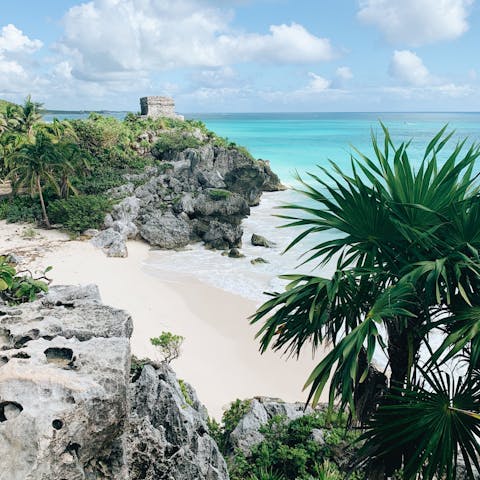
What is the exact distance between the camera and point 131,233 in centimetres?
2314

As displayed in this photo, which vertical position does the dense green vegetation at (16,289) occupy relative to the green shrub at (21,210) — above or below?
above

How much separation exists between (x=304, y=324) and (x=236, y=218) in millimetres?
21145

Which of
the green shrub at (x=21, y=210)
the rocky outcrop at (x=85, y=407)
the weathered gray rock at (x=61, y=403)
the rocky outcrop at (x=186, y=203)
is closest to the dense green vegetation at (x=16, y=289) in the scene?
the rocky outcrop at (x=85, y=407)

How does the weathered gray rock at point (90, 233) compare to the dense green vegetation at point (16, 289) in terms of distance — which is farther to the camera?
the weathered gray rock at point (90, 233)

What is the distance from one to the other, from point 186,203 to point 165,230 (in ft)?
9.58

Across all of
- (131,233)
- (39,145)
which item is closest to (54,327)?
(131,233)

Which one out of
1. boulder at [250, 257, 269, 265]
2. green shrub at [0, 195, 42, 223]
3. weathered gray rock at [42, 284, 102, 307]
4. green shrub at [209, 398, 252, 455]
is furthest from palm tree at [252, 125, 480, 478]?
green shrub at [0, 195, 42, 223]

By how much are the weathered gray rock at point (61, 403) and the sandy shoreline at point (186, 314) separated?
5608 mm

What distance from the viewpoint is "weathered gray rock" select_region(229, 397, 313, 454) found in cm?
720

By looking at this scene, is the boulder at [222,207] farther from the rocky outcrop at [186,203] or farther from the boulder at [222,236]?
the boulder at [222,236]

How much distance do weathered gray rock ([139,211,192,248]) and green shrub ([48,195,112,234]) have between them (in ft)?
7.77

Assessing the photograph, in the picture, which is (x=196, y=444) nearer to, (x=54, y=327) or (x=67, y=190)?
(x=54, y=327)

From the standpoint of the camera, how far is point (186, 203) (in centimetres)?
2564

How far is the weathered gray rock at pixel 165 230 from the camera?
2311cm
